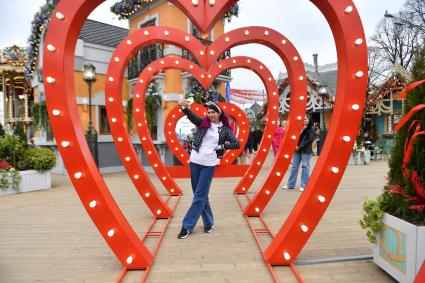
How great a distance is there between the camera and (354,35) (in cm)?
280

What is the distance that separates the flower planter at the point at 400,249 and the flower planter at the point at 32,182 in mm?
→ 8070

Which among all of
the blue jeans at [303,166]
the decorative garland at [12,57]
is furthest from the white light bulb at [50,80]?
the decorative garland at [12,57]

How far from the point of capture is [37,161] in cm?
851

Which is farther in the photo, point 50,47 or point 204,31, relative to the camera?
point 204,31

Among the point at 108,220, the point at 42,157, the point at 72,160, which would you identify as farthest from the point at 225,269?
the point at 42,157

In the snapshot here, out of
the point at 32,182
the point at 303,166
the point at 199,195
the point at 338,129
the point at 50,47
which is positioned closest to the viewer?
the point at 50,47

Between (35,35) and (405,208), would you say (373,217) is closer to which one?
(405,208)

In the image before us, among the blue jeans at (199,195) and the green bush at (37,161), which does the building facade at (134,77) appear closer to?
the green bush at (37,161)

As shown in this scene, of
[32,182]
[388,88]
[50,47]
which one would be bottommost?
[32,182]

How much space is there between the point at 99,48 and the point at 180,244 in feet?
38.5

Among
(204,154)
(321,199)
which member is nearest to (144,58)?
(204,154)

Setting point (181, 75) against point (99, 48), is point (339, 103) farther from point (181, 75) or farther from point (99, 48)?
point (99, 48)

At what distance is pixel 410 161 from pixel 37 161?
27.6 feet

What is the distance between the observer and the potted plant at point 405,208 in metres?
2.65
